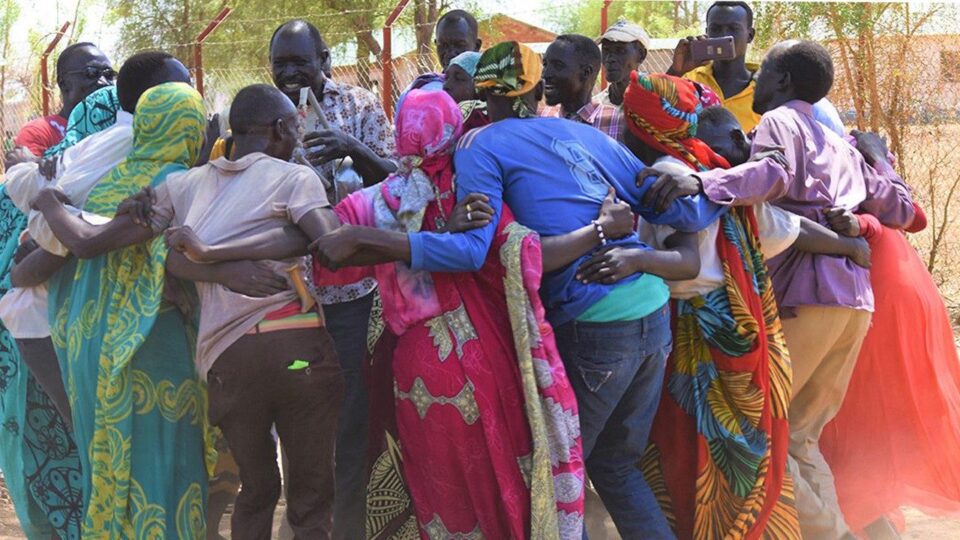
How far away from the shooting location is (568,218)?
375 centimetres

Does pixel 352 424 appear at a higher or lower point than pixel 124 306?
lower

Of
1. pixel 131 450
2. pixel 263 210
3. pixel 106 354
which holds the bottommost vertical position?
pixel 131 450

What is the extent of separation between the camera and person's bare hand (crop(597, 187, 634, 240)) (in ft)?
12.3

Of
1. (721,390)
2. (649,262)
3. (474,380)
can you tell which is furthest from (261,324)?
(721,390)

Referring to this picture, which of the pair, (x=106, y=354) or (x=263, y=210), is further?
(x=106, y=354)

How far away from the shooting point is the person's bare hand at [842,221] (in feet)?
14.9

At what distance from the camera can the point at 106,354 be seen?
408 cm

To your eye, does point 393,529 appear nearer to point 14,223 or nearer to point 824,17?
point 14,223

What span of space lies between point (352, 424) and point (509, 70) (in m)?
1.65

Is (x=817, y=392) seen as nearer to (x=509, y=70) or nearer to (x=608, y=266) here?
(x=608, y=266)

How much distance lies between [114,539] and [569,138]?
6.69ft

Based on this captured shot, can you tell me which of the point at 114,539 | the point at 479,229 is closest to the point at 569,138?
the point at 479,229

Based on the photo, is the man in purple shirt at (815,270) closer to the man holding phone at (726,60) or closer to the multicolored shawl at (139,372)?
the man holding phone at (726,60)

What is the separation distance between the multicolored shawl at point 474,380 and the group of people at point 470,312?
0.03ft
